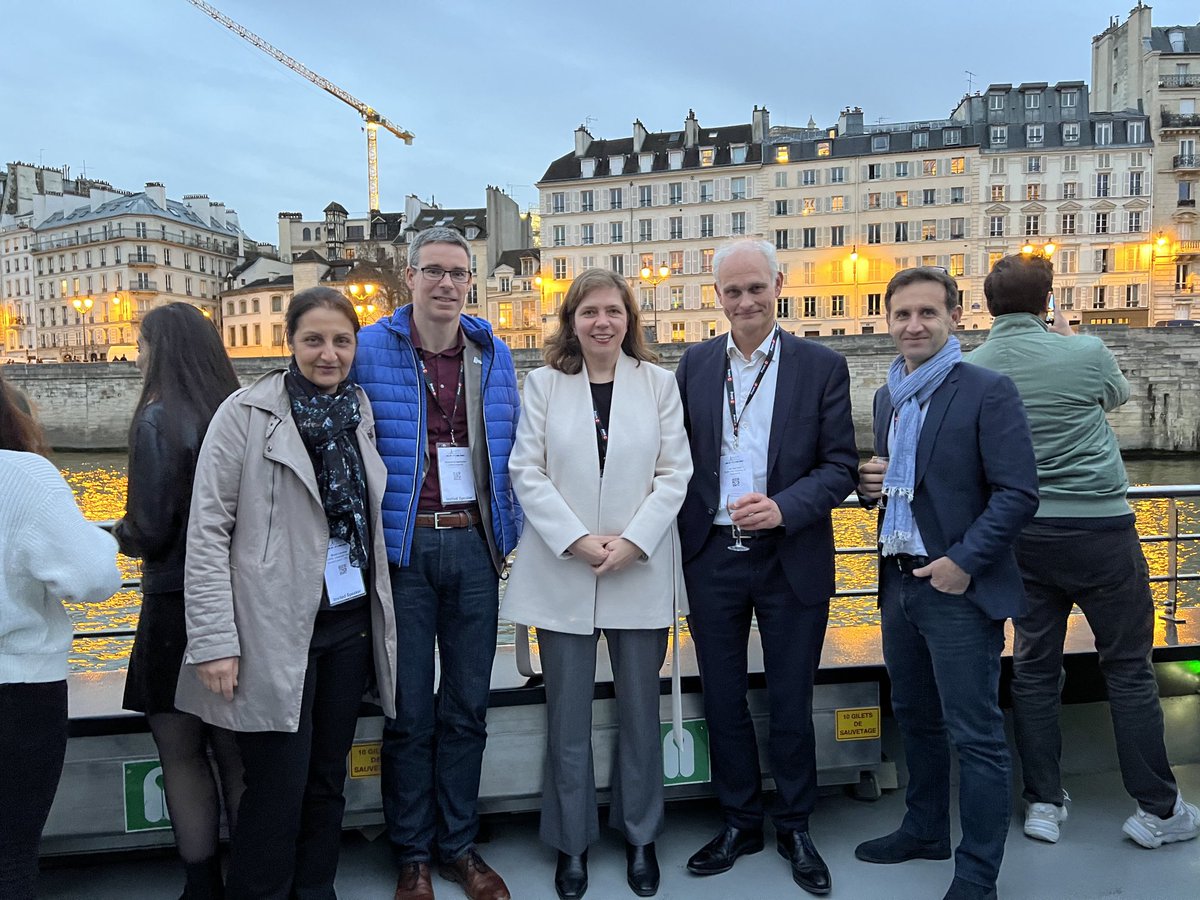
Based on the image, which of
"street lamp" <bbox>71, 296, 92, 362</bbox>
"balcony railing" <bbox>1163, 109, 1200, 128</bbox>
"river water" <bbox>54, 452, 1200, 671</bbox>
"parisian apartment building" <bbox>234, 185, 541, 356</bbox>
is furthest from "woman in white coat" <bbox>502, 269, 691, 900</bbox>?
"street lamp" <bbox>71, 296, 92, 362</bbox>

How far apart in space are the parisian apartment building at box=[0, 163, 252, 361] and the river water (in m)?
40.7

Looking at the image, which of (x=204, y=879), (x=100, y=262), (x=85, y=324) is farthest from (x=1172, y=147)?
(x=85, y=324)

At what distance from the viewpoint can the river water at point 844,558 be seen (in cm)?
870

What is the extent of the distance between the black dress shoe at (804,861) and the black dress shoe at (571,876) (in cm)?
65

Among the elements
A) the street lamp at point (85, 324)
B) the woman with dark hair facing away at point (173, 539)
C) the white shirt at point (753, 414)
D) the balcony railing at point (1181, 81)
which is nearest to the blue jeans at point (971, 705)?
A: the white shirt at point (753, 414)

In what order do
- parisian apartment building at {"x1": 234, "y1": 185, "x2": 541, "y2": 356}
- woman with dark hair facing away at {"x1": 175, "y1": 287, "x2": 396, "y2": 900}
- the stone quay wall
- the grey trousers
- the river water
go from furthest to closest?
1. parisian apartment building at {"x1": 234, "y1": 185, "x2": 541, "y2": 356}
2. the stone quay wall
3. the river water
4. the grey trousers
5. woman with dark hair facing away at {"x1": 175, "y1": 287, "x2": 396, "y2": 900}

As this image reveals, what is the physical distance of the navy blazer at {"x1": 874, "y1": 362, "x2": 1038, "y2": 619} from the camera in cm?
240

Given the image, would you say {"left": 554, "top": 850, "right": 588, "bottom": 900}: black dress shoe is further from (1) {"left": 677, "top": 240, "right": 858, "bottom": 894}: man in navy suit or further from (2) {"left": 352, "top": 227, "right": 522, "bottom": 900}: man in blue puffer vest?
(1) {"left": 677, "top": 240, "right": 858, "bottom": 894}: man in navy suit

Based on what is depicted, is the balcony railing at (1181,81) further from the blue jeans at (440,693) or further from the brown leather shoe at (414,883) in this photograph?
the brown leather shoe at (414,883)

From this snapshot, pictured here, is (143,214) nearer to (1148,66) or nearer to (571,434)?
(1148,66)

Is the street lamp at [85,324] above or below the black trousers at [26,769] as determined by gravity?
above

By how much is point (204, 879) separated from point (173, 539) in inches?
38.2

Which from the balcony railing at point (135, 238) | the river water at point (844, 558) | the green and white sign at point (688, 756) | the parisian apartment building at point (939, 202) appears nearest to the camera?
the green and white sign at point (688, 756)

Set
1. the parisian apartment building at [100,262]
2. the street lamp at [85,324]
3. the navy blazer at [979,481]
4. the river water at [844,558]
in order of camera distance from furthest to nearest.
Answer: the parisian apartment building at [100,262]
the street lamp at [85,324]
the river water at [844,558]
the navy blazer at [979,481]
